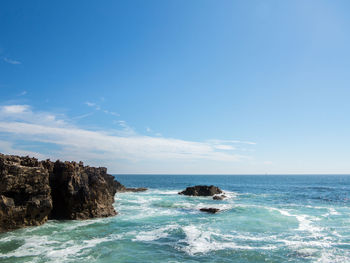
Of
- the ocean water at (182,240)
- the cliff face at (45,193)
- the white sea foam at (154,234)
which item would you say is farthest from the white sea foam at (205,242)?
the cliff face at (45,193)

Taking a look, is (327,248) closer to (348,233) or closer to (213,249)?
(348,233)

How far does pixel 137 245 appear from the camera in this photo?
22.3 meters

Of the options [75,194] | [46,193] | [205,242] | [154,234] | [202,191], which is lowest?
[154,234]

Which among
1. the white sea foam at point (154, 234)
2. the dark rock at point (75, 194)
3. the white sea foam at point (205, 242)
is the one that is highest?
the dark rock at point (75, 194)

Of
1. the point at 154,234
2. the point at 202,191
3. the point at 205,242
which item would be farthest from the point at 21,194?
the point at 202,191

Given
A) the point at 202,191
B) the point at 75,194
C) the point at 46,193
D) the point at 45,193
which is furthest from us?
the point at 202,191

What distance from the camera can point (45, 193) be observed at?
1145 inches

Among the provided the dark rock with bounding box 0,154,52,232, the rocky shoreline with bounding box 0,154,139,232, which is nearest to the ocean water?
the dark rock with bounding box 0,154,52,232

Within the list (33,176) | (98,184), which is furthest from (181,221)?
(33,176)

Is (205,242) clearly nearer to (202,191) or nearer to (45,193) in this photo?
(45,193)

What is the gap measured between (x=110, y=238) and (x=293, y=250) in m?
16.4

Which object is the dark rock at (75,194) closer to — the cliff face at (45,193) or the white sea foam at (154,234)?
the cliff face at (45,193)

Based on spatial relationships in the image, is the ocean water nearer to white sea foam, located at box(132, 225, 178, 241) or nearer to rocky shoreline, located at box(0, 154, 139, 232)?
white sea foam, located at box(132, 225, 178, 241)

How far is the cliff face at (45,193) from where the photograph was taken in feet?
85.2
